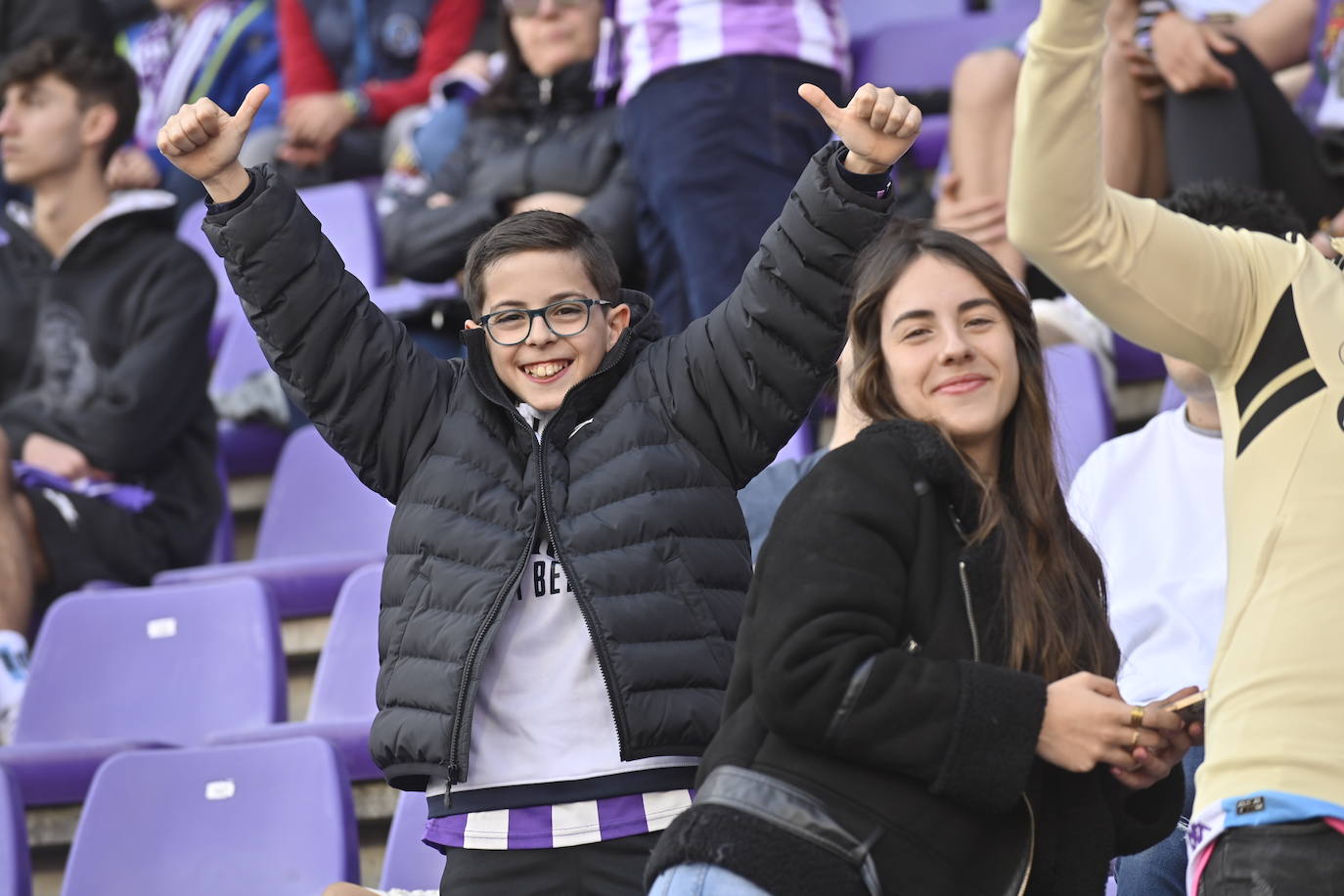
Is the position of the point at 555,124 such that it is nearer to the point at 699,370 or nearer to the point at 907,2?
the point at 907,2

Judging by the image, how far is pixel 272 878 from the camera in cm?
306

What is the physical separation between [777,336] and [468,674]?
0.55 meters

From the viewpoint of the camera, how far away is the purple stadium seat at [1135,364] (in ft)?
13.4

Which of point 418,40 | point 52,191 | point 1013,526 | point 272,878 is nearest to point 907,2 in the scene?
point 418,40

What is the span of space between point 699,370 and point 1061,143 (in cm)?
66

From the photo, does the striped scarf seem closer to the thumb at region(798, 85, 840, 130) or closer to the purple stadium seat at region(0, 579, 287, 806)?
the purple stadium seat at region(0, 579, 287, 806)

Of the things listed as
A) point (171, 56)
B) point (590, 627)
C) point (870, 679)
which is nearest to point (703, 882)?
point (870, 679)

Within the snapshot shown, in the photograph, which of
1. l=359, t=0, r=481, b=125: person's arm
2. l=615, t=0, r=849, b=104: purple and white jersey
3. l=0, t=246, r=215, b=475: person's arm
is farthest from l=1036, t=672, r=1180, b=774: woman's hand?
l=359, t=0, r=481, b=125: person's arm

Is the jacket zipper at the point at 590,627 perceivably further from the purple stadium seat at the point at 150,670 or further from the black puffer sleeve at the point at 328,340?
the purple stadium seat at the point at 150,670

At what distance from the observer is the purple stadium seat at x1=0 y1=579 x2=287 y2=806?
3723 mm

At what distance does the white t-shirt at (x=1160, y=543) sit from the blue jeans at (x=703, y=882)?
1.12 m

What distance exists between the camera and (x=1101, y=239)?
1.84 metres

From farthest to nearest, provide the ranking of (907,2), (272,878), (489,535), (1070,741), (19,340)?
(907,2) < (19,340) < (272,878) < (489,535) < (1070,741)

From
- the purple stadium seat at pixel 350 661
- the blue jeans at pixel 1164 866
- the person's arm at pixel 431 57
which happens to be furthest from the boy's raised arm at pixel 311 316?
the person's arm at pixel 431 57
